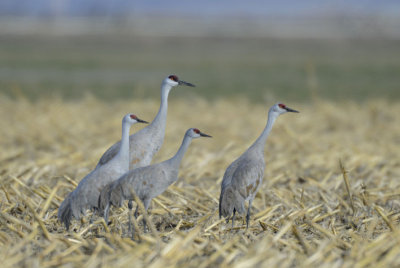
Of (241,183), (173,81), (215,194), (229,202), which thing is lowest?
(215,194)

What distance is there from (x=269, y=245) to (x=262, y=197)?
6.94 ft

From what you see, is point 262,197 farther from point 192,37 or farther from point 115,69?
point 192,37

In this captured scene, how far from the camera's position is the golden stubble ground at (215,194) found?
4.72m

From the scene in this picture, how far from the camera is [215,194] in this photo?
7016 mm

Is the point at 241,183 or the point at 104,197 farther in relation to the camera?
the point at 241,183

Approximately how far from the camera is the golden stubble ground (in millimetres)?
4719

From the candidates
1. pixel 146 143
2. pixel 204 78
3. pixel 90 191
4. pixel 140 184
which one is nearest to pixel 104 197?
pixel 90 191

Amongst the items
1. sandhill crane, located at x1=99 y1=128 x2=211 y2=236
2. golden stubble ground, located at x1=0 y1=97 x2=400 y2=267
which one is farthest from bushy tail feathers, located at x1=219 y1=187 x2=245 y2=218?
sandhill crane, located at x1=99 y1=128 x2=211 y2=236

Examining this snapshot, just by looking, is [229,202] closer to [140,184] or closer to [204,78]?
[140,184]

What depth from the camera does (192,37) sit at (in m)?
77.7

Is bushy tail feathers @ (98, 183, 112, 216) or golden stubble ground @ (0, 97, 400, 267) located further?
A: bushy tail feathers @ (98, 183, 112, 216)

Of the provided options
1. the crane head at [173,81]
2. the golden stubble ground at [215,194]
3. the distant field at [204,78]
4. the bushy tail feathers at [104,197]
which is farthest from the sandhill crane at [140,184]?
the distant field at [204,78]

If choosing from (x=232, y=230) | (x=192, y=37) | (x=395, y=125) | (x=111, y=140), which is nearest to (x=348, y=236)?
(x=232, y=230)

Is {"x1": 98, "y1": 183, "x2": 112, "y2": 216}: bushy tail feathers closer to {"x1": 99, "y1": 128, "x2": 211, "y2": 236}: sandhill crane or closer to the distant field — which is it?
{"x1": 99, "y1": 128, "x2": 211, "y2": 236}: sandhill crane
